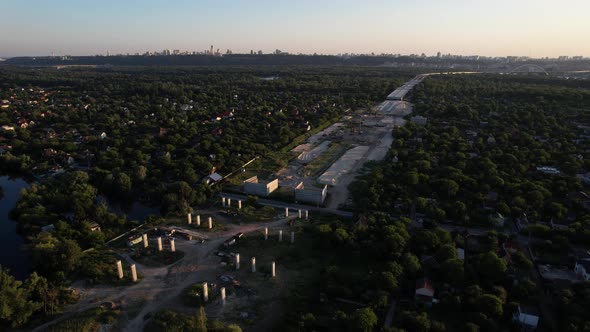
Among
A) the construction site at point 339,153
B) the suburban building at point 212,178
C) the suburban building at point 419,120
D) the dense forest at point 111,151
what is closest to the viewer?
the dense forest at point 111,151

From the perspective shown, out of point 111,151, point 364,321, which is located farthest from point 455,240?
point 111,151

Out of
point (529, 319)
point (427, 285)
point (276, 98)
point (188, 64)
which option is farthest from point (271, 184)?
point (188, 64)

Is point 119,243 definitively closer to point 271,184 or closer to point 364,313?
point 271,184

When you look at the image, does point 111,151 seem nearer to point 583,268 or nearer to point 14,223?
point 14,223

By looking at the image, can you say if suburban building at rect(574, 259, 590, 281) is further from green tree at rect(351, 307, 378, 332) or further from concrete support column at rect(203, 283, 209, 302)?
concrete support column at rect(203, 283, 209, 302)

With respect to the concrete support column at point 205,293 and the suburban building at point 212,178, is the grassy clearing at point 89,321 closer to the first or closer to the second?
the concrete support column at point 205,293

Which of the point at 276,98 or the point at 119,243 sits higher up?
the point at 276,98

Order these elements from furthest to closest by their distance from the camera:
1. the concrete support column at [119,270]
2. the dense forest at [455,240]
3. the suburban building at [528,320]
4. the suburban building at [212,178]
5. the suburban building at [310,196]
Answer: the suburban building at [212,178] → the suburban building at [310,196] → the concrete support column at [119,270] → the dense forest at [455,240] → the suburban building at [528,320]

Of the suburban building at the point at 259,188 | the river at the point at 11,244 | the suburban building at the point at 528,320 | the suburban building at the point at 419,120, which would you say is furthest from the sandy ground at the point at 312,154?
the suburban building at the point at 528,320

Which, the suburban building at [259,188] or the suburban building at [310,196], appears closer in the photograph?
the suburban building at [310,196]

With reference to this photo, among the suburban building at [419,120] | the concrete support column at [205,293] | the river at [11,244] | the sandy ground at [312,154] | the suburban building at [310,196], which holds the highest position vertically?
the suburban building at [419,120]

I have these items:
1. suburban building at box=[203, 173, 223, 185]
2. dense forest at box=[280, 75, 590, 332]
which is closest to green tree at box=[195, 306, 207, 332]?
dense forest at box=[280, 75, 590, 332]
